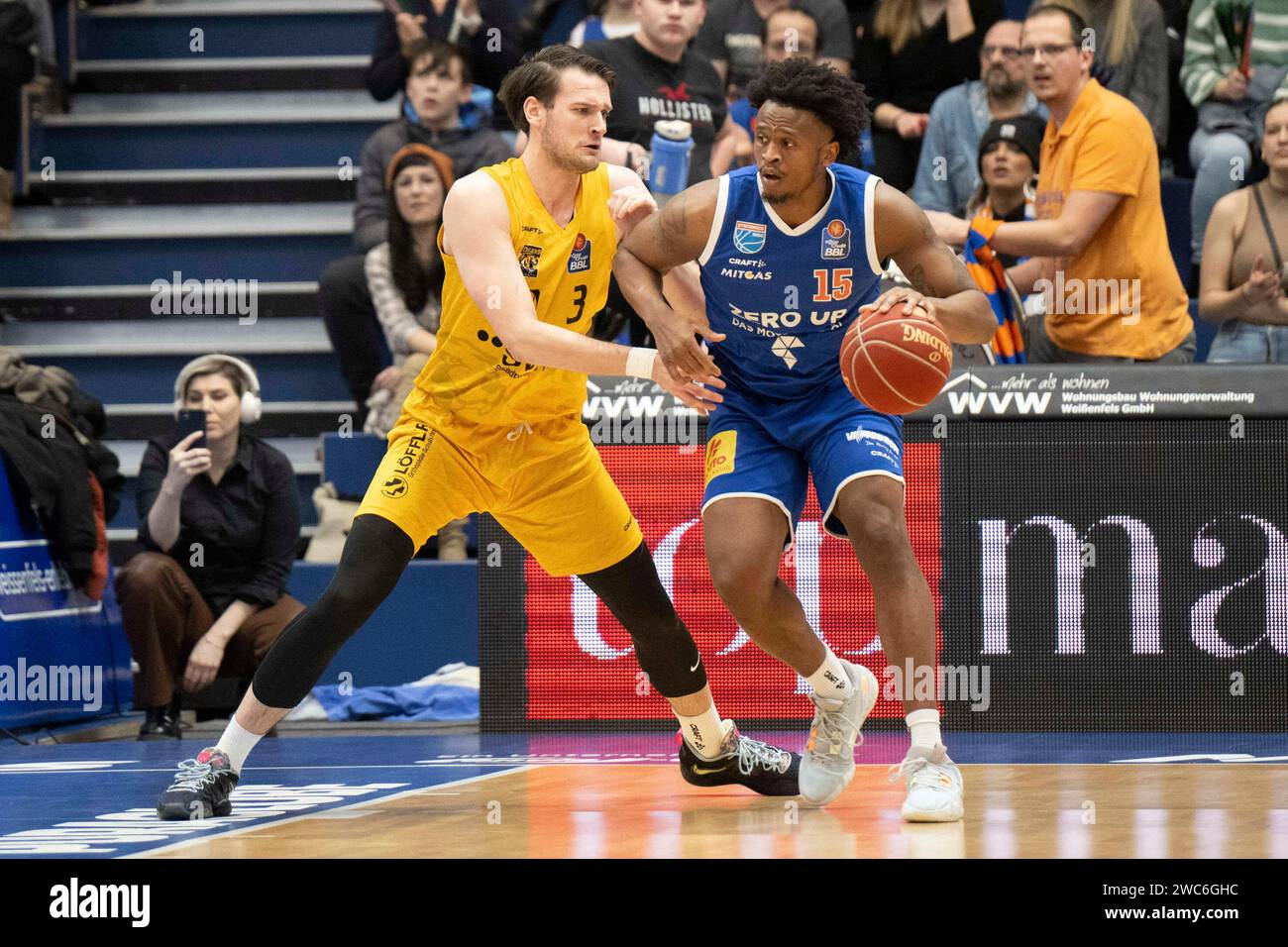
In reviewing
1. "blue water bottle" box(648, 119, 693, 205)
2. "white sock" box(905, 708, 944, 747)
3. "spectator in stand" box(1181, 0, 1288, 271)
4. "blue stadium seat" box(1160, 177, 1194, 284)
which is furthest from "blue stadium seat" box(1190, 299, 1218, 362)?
"white sock" box(905, 708, 944, 747)

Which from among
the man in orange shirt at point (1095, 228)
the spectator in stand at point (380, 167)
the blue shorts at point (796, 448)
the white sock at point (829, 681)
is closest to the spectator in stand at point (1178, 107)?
the man in orange shirt at point (1095, 228)

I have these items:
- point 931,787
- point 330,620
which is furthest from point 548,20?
point 931,787

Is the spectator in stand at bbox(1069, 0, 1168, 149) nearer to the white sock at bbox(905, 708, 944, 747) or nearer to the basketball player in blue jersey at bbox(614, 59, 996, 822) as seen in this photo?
the basketball player in blue jersey at bbox(614, 59, 996, 822)

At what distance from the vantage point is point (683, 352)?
4.61m

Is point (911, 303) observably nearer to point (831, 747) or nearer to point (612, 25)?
point (831, 747)

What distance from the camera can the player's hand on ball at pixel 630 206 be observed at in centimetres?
512

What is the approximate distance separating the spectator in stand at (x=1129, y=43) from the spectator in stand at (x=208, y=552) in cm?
444

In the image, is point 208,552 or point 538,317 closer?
point 538,317

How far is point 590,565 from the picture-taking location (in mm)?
5168

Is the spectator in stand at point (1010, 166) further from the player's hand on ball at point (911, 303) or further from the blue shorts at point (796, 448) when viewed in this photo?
the player's hand on ball at point (911, 303)

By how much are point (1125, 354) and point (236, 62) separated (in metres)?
6.45

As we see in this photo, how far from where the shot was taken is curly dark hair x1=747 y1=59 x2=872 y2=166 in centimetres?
485

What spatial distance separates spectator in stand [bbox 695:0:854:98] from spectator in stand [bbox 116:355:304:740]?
332 cm

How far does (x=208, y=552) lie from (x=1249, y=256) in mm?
4716
